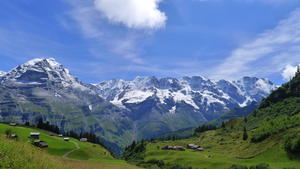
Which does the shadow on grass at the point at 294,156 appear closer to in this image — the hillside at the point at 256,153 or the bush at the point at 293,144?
the hillside at the point at 256,153

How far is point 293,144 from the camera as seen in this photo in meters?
84.6

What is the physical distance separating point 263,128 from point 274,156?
44839 millimetres

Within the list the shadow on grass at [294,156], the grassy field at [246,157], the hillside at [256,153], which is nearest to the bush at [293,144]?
the hillside at [256,153]

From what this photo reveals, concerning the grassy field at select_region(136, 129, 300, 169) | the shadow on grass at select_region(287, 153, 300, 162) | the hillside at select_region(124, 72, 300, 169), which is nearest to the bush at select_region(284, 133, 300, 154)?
the hillside at select_region(124, 72, 300, 169)

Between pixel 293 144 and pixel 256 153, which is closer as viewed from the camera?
pixel 293 144

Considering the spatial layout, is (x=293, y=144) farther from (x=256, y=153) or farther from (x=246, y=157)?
(x=246, y=157)

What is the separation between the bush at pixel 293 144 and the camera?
8269 cm

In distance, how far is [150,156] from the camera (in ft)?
516

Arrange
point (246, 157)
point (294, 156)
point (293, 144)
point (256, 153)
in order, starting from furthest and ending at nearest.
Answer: point (256, 153)
point (246, 157)
point (293, 144)
point (294, 156)

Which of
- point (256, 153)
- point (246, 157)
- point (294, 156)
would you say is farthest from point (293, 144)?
point (246, 157)

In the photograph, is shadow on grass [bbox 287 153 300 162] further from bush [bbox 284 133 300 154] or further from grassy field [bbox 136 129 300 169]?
bush [bbox 284 133 300 154]

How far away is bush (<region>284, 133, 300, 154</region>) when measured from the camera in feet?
271

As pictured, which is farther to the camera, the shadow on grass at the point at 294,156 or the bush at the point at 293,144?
the bush at the point at 293,144

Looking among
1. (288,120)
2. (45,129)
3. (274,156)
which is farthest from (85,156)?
(45,129)
